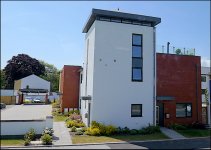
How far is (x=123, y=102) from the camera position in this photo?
2266 centimetres

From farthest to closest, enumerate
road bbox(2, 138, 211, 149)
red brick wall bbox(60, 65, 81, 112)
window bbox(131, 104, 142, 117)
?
red brick wall bbox(60, 65, 81, 112)
window bbox(131, 104, 142, 117)
road bbox(2, 138, 211, 149)

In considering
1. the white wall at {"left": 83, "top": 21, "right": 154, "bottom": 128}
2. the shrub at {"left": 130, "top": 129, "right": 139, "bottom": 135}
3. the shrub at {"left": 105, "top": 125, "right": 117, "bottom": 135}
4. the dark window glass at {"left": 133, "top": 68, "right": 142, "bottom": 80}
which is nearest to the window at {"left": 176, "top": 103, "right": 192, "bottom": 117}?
the white wall at {"left": 83, "top": 21, "right": 154, "bottom": 128}

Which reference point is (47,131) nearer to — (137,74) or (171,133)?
(137,74)

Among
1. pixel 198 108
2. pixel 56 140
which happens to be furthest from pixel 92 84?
pixel 198 108

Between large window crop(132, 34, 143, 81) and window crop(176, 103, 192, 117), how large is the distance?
595cm

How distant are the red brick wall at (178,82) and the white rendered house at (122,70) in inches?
85.6

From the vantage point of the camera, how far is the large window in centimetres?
2344

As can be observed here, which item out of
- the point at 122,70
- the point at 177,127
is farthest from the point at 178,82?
the point at 122,70

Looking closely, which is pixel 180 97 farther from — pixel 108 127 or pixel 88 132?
pixel 88 132

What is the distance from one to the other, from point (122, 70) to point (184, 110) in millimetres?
8741

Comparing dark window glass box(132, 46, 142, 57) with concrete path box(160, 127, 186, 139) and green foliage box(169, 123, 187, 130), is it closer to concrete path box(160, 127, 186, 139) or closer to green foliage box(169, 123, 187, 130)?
concrete path box(160, 127, 186, 139)

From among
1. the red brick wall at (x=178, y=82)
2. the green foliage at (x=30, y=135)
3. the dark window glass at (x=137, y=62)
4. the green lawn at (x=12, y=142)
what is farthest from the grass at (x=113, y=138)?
the dark window glass at (x=137, y=62)

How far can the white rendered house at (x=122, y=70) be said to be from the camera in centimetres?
2233

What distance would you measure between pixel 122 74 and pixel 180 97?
7620mm
